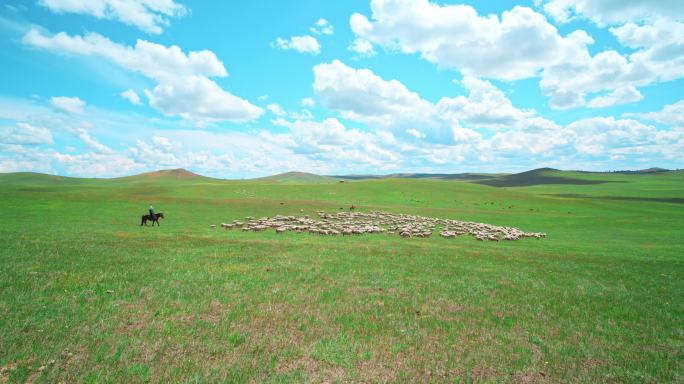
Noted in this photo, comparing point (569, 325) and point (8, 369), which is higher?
point (8, 369)

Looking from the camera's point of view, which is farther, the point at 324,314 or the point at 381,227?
the point at 381,227

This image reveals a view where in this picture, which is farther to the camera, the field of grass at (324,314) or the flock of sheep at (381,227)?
the flock of sheep at (381,227)

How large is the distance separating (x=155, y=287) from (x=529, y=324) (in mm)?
13914

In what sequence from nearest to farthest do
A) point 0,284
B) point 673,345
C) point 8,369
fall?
point 8,369, point 673,345, point 0,284

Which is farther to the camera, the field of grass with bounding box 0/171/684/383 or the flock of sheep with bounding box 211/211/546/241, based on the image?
the flock of sheep with bounding box 211/211/546/241

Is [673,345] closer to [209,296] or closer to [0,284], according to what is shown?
[209,296]

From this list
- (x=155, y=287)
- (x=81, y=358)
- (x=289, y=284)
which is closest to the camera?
(x=81, y=358)

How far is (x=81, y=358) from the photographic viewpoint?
8180 mm

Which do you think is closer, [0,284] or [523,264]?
[0,284]

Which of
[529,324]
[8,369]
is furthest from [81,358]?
[529,324]

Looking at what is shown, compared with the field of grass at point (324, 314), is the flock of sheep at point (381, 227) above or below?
below

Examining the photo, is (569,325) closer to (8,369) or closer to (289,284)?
(289,284)

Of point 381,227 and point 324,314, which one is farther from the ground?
point 324,314

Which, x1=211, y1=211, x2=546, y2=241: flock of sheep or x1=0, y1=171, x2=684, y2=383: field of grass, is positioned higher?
x1=0, y1=171, x2=684, y2=383: field of grass
